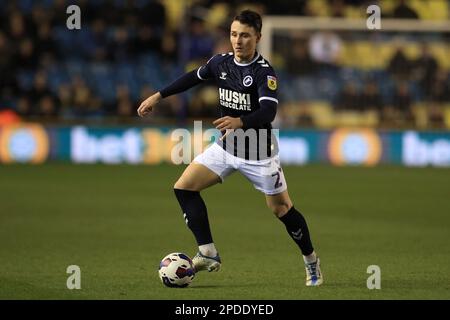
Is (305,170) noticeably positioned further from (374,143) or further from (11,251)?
(11,251)

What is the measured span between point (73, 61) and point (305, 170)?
580 cm

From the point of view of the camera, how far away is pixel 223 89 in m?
8.12

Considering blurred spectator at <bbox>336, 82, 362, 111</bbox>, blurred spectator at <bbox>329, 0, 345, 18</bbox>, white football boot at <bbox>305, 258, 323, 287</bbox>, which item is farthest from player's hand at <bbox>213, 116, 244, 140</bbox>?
blurred spectator at <bbox>329, 0, 345, 18</bbox>

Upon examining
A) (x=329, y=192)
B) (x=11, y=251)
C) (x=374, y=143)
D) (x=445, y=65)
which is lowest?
(x=11, y=251)

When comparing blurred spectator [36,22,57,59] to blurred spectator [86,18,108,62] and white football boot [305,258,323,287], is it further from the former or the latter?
white football boot [305,258,323,287]

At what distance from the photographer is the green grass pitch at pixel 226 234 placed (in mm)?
7812

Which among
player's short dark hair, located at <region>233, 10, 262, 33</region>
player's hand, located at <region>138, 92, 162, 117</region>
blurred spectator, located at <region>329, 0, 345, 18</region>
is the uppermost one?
blurred spectator, located at <region>329, 0, 345, 18</region>

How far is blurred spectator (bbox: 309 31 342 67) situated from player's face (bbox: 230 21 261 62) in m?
14.8

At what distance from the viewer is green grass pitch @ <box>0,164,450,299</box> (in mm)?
7812

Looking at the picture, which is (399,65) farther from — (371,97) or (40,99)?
(40,99)

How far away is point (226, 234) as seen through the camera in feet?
38.1

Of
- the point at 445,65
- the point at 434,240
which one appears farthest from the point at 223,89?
the point at 445,65

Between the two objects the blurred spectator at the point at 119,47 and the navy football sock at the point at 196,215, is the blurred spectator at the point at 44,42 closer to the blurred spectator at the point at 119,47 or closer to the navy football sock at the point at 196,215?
the blurred spectator at the point at 119,47

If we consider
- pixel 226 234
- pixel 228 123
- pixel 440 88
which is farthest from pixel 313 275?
pixel 440 88
